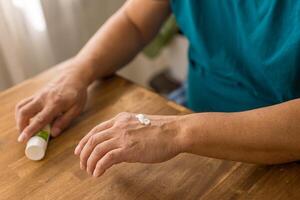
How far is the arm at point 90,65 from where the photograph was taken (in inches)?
→ 34.5

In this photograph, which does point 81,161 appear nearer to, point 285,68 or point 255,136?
point 255,136

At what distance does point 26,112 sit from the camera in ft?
2.87

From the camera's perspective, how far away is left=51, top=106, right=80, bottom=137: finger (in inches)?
34.3

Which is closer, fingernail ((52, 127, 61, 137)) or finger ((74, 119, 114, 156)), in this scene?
finger ((74, 119, 114, 156))

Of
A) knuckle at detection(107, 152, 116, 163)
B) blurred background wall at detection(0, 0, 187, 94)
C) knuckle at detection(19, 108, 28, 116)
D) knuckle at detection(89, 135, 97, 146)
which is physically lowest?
blurred background wall at detection(0, 0, 187, 94)

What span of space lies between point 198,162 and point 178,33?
3.88 ft

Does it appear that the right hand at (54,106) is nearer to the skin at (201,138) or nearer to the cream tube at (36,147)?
the cream tube at (36,147)

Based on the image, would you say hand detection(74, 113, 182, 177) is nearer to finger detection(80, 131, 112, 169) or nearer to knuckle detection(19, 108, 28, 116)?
finger detection(80, 131, 112, 169)

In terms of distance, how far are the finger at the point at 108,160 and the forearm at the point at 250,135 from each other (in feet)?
0.40

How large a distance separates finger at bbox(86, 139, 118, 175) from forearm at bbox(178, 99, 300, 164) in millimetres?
134

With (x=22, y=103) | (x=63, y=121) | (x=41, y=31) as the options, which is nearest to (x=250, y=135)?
(x=63, y=121)

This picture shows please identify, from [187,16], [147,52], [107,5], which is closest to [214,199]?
[187,16]

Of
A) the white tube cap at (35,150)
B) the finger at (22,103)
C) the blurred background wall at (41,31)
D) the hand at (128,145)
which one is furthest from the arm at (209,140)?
the blurred background wall at (41,31)

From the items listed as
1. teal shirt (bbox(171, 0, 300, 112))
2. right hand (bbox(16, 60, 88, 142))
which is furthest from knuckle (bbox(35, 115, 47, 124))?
teal shirt (bbox(171, 0, 300, 112))
